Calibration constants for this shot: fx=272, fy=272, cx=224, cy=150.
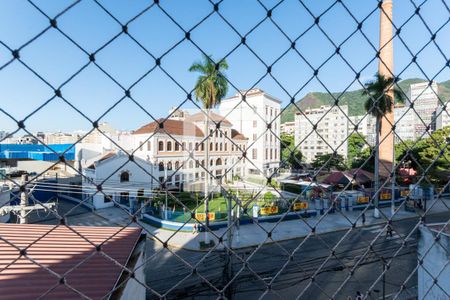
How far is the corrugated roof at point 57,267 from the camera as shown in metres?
1.45

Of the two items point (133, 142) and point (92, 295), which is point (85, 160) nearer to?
point (133, 142)

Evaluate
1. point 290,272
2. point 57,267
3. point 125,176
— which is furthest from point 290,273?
point 125,176

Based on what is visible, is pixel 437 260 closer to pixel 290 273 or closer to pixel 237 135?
pixel 290 273

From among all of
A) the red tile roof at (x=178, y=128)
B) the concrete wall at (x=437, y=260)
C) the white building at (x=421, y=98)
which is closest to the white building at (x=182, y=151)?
the red tile roof at (x=178, y=128)

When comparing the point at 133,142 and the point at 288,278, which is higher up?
the point at 133,142

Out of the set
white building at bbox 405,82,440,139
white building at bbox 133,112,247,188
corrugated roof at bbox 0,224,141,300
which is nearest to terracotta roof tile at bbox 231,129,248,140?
white building at bbox 133,112,247,188

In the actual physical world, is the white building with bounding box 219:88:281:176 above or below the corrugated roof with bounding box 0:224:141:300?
above

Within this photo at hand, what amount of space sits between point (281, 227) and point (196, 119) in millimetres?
8302

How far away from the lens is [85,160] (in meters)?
13.4

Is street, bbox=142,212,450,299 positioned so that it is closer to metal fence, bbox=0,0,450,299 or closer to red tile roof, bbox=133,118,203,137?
metal fence, bbox=0,0,450,299

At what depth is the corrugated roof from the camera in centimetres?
145

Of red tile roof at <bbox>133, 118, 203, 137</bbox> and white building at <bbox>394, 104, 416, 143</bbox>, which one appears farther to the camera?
red tile roof at <bbox>133, 118, 203, 137</bbox>

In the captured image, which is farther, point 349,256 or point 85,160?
point 85,160

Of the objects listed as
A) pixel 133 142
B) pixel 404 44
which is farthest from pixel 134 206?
pixel 404 44
